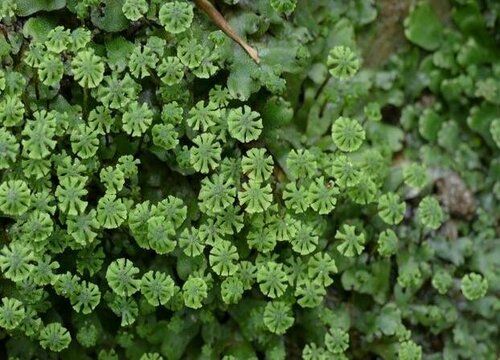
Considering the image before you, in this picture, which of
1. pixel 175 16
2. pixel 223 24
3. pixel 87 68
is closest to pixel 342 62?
pixel 223 24

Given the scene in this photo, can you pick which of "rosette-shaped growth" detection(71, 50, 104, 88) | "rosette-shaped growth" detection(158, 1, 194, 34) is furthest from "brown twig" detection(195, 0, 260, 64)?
"rosette-shaped growth" detection(71, 50, 104, 88)

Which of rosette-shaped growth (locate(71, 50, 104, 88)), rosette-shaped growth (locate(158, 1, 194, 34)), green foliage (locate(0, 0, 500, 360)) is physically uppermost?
rosette-shaped growth (locate(158, 1, 194, 34))

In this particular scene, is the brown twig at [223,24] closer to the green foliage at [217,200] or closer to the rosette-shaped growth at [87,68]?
the green foliage at [217,200]

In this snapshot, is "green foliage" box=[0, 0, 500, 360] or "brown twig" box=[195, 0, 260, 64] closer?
"green foliage" box=[0, 0, 500, 360]

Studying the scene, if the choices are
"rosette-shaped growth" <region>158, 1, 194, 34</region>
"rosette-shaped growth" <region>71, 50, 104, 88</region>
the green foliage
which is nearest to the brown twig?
the green foliage

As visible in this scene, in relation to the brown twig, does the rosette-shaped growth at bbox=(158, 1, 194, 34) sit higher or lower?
higher

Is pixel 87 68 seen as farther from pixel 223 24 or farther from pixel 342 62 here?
pixel 342 62

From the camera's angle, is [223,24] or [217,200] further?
[223,24]

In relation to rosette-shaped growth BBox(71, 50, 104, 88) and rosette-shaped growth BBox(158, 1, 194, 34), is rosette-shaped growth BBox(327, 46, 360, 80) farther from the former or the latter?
rosette-shaped growth BBox(71, 50, 104, 88)
